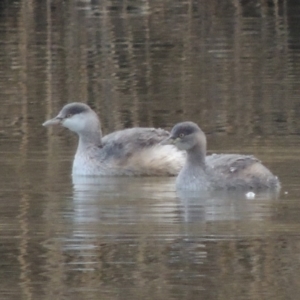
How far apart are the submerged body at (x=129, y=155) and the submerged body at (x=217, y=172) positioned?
959 mm

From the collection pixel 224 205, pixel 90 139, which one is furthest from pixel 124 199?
pixel 90 139

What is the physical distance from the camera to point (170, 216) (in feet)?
36.7

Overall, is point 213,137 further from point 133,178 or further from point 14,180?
point 14,180

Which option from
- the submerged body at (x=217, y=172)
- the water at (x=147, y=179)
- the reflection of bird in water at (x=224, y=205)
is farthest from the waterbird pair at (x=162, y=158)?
the water at (x=147, y=179)

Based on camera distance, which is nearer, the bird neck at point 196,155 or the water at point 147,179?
the water at point 147,179

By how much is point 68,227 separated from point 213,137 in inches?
186

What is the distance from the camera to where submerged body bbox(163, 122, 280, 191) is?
12633 mm

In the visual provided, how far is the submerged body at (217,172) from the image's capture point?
497 inches

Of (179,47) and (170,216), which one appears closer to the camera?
(170,216)

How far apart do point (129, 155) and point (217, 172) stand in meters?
1.61

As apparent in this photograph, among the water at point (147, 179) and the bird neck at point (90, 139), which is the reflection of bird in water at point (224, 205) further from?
the bird neck at point (90, 139)

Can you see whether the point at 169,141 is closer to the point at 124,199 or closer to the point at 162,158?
the point at 162,158

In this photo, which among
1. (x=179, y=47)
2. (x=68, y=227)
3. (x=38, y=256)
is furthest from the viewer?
(x=179, y=47)

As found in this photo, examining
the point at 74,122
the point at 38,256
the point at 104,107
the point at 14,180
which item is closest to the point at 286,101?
the point at 104,107
